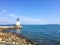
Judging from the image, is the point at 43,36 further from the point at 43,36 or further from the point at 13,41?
the point at 13,41

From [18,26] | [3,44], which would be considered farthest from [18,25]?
[3,44]

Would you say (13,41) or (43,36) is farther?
(43,36)

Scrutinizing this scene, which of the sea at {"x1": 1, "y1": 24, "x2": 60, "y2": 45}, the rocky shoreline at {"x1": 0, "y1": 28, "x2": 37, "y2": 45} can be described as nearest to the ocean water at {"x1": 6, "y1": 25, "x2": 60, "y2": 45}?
the sea at {"x1": 1, "y1": 24, "x2": 60, "y2": 45}

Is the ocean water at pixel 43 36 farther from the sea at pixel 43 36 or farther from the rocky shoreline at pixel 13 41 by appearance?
the rocky shoreline at pixel 13 41

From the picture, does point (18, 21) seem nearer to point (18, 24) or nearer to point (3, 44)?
point (18, 24)

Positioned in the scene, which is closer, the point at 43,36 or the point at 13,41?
the point at 13,41

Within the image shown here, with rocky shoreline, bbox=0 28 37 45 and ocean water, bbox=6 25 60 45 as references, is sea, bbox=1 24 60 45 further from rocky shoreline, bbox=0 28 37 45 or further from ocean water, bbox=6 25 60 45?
rocky shoreline, bbox=0 28 37 45

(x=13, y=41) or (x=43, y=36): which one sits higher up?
(x=13, y=41)

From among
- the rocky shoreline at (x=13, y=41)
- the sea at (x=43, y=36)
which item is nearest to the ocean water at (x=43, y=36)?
the sea at (x=43, y=36)

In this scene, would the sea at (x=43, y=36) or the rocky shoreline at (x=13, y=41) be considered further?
the sea at (x=43, y=36)

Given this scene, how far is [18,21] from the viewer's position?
78.1 m

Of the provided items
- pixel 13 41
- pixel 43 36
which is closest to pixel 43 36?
pixel 43 36

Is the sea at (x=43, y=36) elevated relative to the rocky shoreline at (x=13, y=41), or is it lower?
lower

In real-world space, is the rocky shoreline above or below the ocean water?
above
